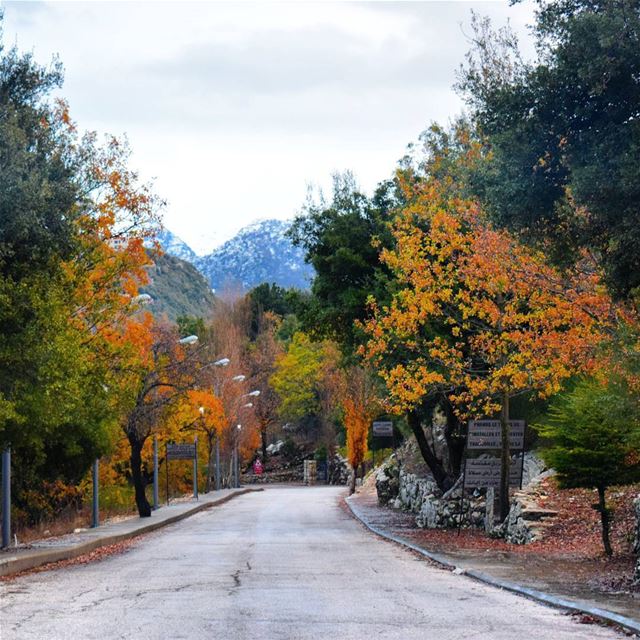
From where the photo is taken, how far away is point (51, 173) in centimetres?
2062

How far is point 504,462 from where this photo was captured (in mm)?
25219

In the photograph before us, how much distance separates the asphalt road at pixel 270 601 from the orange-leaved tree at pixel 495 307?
4.48 metres

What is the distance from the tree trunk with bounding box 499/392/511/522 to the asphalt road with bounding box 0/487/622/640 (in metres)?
3.04

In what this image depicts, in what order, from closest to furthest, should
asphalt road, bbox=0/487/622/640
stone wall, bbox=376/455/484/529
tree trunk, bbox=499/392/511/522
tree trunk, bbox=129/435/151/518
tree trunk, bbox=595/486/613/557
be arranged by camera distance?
asphalt road, bbox=0/487/622/640 < tree trunk, bbox=595/486/613/557 < tree trunk, bbox=499/392/511/522 < stone wall, bbox=376/455/484/529 < tree trunk, bbox=129/435/151/518

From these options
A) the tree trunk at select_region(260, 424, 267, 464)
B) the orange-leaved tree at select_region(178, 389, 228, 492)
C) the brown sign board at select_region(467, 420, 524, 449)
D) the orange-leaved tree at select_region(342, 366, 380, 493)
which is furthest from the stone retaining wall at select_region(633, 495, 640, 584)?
the tree trunk at select_region(260, 424, 267, 464)

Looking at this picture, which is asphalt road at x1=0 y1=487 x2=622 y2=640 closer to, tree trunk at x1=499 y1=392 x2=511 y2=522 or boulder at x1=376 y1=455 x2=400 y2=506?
tree trunk at x1=499 y1=392 x2=511 y2=522

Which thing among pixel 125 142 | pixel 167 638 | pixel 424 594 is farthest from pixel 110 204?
pixel 167 638

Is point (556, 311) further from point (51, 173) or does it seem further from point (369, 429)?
point (369, 429)

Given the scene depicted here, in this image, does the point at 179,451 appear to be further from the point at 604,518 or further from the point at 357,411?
the point at 604,518

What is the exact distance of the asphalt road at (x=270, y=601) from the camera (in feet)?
34.8

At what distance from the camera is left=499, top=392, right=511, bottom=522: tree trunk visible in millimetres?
25291

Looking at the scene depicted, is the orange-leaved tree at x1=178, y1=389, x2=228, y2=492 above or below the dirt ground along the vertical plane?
above

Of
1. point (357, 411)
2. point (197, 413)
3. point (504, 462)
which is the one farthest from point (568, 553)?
point (197, 413)

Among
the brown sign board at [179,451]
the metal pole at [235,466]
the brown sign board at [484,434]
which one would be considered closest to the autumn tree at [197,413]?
the brown sign board at [179,451]
